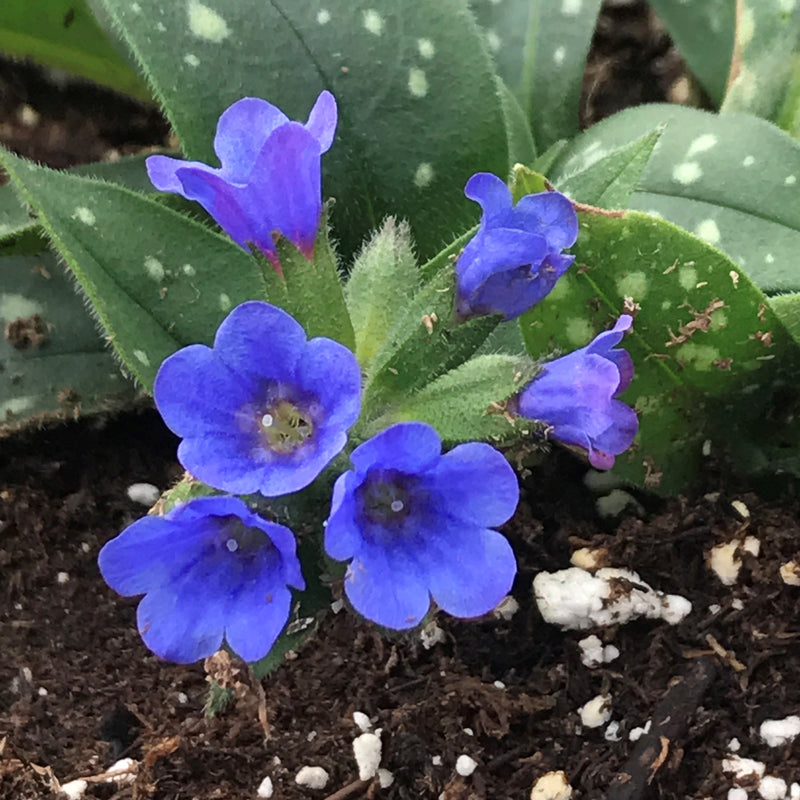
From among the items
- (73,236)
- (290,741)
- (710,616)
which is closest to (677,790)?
(710,616)

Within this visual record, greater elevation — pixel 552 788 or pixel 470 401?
pixel 470 401

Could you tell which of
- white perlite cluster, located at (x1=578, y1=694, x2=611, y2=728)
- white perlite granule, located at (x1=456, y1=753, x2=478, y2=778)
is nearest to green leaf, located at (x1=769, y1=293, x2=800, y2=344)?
white perlite cluster, located at (x1=578, y1=694, x2=611, y2=728)

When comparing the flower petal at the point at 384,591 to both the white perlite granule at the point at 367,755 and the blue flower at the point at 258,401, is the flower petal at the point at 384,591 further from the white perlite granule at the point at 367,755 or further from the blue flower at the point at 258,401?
the white perlite granule at the point at 367,755

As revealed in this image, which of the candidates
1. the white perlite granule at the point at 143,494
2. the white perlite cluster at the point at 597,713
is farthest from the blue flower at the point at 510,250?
the white perlite granule at the point at 143,494

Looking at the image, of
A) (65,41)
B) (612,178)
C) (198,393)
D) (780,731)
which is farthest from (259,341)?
(65,41)

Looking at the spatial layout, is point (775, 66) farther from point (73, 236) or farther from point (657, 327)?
point (73, 236)

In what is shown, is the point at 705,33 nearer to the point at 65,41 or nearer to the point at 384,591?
the point at 65,41
